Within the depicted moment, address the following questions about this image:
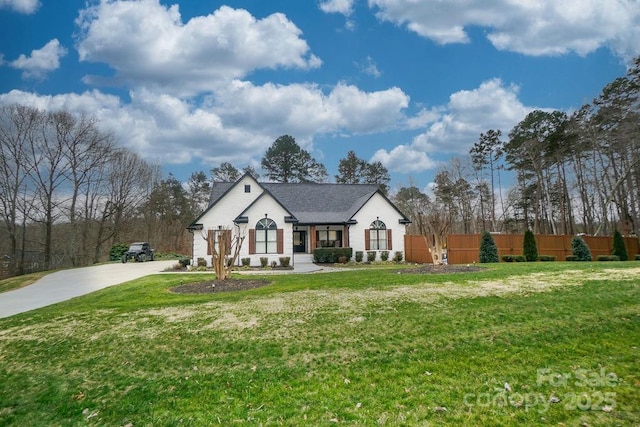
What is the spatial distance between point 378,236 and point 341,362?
20.2 metres

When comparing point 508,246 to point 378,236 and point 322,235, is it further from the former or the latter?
point 322,235

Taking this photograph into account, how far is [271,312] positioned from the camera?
795 centimetres

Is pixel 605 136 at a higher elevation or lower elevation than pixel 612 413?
higher

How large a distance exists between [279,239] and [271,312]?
1405 centimetres

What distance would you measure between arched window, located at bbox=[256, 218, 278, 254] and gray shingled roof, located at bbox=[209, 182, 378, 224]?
3.85 metres

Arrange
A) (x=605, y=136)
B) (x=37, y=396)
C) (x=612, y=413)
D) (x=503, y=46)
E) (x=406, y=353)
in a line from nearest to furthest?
1. (x=612, y=413)
2. (x=37, y=396)
3. (x=406, y=353)
4. (x=503, y=46)
5. (x=605, y=136)

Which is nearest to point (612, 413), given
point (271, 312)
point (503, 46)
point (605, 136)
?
point (271, 312)

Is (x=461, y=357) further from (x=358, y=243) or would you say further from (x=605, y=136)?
(x=605, y=136)

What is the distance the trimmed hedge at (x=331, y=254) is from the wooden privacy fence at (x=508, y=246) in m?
4.90

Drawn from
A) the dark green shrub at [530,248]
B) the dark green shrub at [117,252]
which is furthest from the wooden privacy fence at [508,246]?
the dark green shrub at [117,252]

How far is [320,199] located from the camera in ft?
92.5

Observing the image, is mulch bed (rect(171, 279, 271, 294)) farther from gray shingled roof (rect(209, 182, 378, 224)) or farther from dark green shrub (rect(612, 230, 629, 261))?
dark green shrub (rect(612, 230, 629, 261))

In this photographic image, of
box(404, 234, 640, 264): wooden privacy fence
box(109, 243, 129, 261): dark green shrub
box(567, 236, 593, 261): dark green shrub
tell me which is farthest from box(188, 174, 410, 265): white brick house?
box(109, 243, 129, 261): dark green shrub

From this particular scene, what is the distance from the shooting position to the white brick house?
71.4 ft
